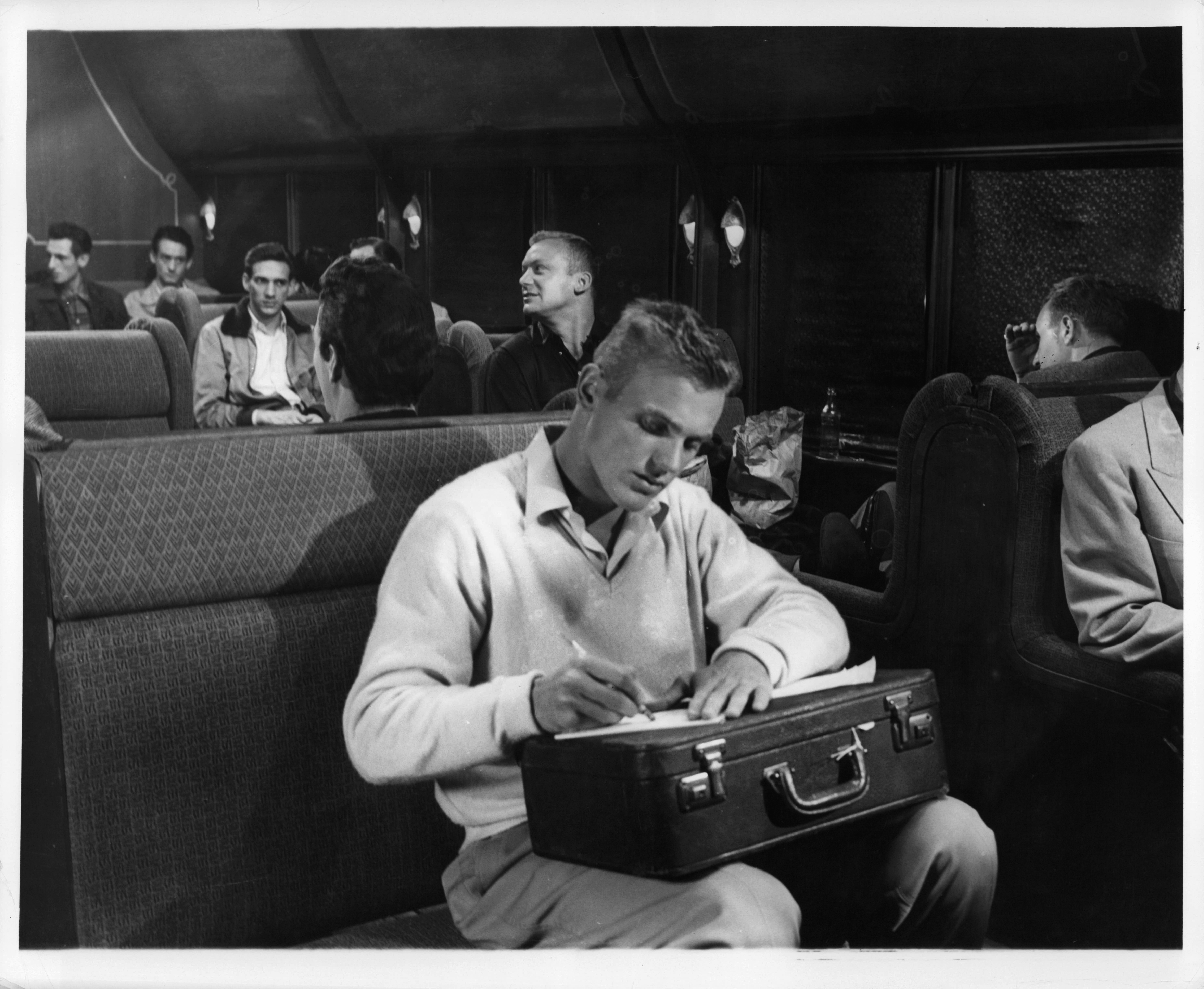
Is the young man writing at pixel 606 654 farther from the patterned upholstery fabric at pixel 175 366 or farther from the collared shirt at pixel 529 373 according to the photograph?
the patterned upholstery fabric at pixel 175 366

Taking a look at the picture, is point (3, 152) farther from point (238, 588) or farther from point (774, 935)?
point (774, 935)

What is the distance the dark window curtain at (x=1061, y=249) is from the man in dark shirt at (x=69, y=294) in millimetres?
1435

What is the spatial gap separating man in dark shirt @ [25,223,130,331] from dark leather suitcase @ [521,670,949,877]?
3.22 ft

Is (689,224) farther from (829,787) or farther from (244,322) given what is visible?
(829,787)

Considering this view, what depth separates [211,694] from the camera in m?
1.42

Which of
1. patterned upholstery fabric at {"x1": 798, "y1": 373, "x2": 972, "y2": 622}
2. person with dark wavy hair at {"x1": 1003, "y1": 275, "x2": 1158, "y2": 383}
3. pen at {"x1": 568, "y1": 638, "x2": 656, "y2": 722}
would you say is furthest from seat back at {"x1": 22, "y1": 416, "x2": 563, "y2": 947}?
person with dark wavy hair at {"x1": 1003, "y1": 275, "x2": 1158, "y2": 383}

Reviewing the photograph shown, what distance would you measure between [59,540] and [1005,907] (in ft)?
4.51

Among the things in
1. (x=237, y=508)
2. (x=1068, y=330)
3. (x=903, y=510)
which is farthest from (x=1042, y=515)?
(x=237, y=508)

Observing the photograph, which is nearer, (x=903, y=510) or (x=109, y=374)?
(x=109, y=374)

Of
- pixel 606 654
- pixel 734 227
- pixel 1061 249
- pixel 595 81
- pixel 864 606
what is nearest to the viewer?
pixel 606 654

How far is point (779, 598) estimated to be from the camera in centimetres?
156

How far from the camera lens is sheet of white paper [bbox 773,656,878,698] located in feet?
4.60

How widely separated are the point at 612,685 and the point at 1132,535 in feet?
3.20

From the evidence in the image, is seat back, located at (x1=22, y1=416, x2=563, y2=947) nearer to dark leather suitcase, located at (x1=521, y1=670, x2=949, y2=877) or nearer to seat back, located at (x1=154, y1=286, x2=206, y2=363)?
dark leather suitcase, located at (x1=521, y1=670, x2=949, y2=877)
